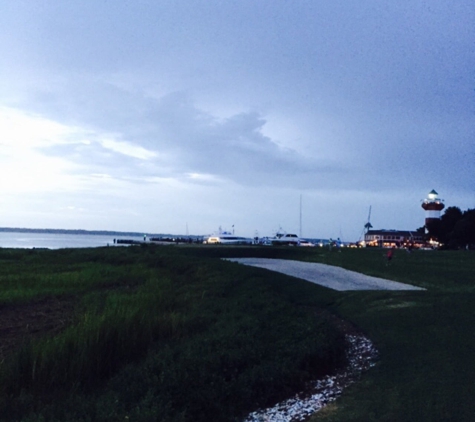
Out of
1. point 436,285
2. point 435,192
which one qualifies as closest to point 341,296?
point 436,285

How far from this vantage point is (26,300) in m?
18.6

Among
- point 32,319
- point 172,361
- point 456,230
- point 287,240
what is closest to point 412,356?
point 172,361

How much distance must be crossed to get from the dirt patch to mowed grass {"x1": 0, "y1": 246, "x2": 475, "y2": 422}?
2.84 feet

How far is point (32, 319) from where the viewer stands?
50.7 ft

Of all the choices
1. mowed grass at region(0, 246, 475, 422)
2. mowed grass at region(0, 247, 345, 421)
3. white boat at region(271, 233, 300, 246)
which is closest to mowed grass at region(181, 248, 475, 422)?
mowed grass at region(0, 246, 475, 422)

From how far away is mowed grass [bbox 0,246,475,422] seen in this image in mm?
6680

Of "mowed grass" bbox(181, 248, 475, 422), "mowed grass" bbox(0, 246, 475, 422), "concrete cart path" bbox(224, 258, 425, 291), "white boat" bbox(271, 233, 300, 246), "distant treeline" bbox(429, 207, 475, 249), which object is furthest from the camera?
"white boat" bbox(271, 233, 300, 246)

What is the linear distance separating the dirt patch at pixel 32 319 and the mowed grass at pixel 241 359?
0.87 metres

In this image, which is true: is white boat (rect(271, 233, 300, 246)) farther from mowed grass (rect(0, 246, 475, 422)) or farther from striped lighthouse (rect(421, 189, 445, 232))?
mowed grass (rect(0, 246, 475, 422))

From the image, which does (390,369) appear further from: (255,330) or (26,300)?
(26,300)

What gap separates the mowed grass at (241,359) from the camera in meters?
6.68

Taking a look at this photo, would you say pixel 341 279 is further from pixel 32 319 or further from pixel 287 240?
pixel 287 240

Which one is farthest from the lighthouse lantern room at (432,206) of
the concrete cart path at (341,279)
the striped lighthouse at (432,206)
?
the concrete cart path at (341,279)

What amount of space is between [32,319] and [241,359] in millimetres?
8928
